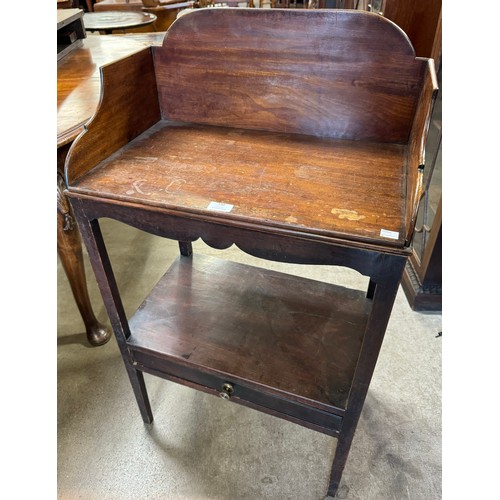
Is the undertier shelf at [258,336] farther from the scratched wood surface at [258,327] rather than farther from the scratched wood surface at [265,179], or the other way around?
the scratched wood surface at [265,179]

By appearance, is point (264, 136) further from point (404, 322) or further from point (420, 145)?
point (404, 322)

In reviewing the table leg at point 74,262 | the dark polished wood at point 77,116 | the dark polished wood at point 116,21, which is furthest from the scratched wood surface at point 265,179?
the dark polished wood at point 116,21

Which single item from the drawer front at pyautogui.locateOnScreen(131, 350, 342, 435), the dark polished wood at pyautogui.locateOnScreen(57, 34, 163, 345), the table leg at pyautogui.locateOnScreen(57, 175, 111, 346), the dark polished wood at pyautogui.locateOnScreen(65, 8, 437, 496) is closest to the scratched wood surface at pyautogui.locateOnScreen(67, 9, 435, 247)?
the dark polished wood at pyautogui.locateOnScreen(65, 8, 437, 496)

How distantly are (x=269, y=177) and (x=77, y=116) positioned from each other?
0.68 meters

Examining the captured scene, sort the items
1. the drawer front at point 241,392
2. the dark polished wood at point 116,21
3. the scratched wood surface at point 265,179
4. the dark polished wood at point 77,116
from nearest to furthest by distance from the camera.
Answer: the scratched wood surface at point 265,179, the drawer front at point 241,392, the dark polished wood at point 77,116, the dark polished wood at point 116,21

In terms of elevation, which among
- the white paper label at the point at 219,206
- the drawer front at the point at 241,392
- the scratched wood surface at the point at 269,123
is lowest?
the drawer front at the point at 241,392

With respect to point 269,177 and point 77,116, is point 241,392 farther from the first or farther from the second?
point 77,116

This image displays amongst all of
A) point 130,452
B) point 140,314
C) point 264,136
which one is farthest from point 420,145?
point 130,452

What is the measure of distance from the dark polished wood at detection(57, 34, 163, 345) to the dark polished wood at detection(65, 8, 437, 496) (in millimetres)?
267

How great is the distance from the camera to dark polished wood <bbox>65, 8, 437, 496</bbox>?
Answer: 2.17 feet

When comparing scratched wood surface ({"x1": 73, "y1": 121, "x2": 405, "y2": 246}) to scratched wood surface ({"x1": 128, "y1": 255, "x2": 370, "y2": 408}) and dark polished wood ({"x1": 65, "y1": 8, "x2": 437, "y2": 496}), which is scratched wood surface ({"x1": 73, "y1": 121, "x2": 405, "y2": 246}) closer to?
dark polished wood ({"x1": 65, "y1": 8, "x2": 437, "y2": 496})

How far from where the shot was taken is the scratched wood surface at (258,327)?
951 mm

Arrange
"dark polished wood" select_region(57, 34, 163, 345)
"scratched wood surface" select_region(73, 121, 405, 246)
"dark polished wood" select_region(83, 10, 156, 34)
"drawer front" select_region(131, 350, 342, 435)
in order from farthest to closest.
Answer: "dark polished wood" select_region(83, 10, 156, 34), "dark polished wood" select_region(57, 34, 163, 345), "drawer front" select_region(131, 350, 342, 435), "scratched wood surface" select_region(73, 121, 405, 246)

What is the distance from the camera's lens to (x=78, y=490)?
111cm
